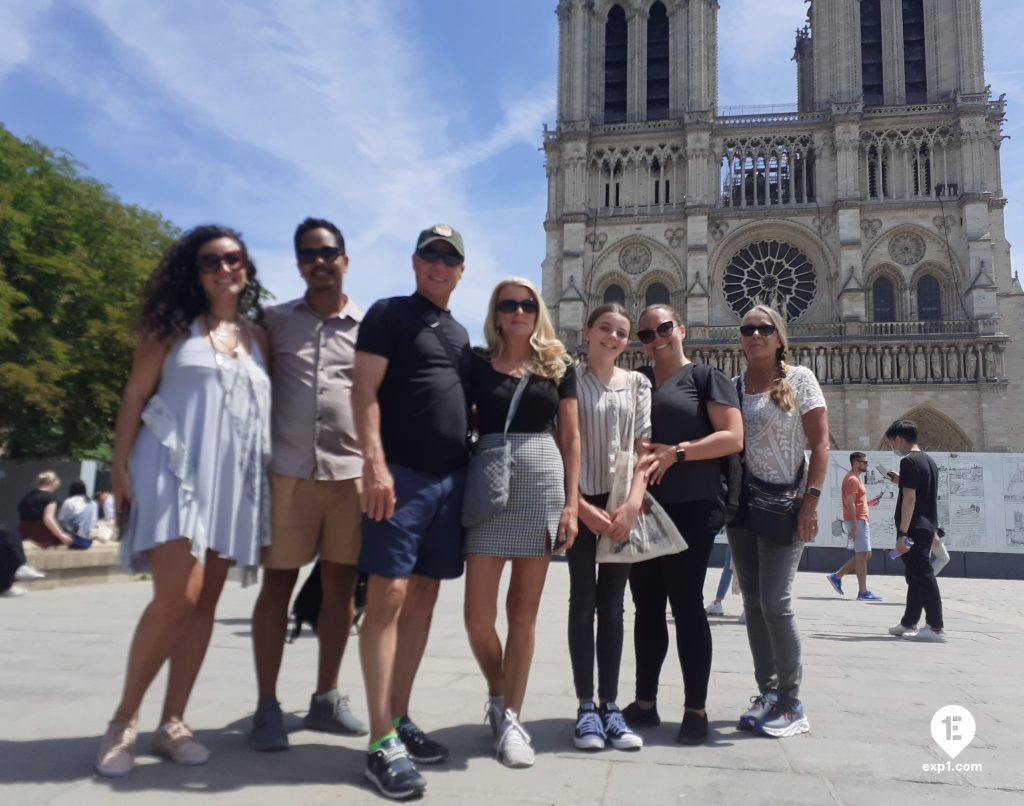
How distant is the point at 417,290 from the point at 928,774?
2807 millimetres

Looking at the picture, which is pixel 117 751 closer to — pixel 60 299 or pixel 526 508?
pixel 526 508

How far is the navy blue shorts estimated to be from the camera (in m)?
3.11

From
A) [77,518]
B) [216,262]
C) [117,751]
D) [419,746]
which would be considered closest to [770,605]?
[419,746]

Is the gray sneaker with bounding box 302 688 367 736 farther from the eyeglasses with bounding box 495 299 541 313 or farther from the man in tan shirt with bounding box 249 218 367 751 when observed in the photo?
the eyeglasses with bounding box 495 299 541 313

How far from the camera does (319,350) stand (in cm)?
357

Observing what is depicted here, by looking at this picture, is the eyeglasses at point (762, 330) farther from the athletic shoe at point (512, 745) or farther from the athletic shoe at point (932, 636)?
the athletic shoe at point (932, 636)

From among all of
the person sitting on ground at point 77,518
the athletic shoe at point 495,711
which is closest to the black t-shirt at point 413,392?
the athletic shoe at point 495,711

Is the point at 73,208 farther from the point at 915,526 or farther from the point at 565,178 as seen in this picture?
the point at 565,178

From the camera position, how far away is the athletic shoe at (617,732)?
3395 mm

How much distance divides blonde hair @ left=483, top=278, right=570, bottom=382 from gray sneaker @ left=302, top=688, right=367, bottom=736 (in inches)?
65.8

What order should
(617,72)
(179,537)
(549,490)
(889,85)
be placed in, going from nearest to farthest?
(179,537) < (549,490) < (889,85) < (617,72)

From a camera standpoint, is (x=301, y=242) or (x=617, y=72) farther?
(x=617, y=72)

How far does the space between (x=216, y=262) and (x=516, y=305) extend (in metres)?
1.27

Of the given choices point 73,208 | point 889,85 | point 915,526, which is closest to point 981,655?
point 915,526
